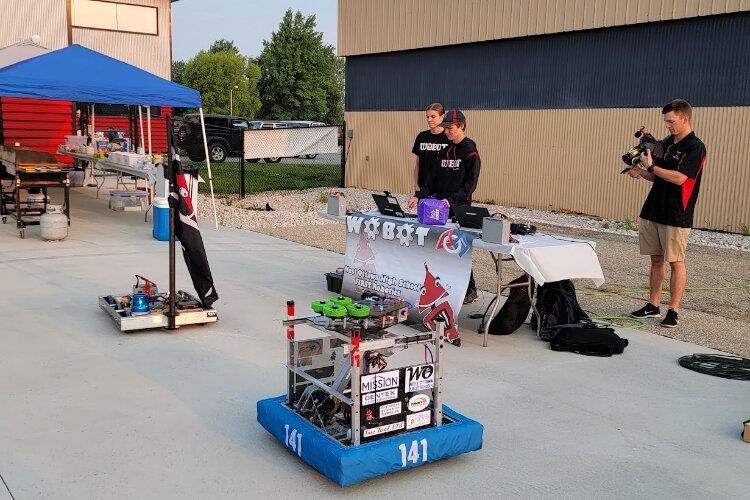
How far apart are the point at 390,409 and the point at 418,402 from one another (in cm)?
16

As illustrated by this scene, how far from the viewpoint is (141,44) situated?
21141 millimetres

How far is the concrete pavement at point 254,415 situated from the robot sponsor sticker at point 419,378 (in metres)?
0.43

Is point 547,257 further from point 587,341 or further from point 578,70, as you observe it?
point 578,70

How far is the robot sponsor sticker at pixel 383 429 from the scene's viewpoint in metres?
3.58

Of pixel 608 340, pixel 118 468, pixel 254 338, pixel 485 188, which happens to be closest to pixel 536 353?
pixel 608 340

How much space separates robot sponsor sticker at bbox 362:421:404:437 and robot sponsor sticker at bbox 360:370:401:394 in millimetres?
191

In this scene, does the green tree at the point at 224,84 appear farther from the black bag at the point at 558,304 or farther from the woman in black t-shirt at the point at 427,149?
the black bag at the point at 558,304

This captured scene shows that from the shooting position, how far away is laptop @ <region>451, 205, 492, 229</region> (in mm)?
6020

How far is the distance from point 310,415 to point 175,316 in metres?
2.54

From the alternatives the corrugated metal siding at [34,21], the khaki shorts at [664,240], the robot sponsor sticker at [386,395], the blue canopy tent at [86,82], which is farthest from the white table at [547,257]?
the corrugated metal siding at [34,21]

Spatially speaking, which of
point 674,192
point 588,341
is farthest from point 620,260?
point 588,341

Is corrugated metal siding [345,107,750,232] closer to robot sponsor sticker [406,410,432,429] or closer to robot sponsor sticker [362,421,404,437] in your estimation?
robot sponsor sticker [406,410,432,429]

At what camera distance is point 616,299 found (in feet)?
25.7

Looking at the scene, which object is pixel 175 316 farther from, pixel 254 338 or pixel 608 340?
pixel 608 340
